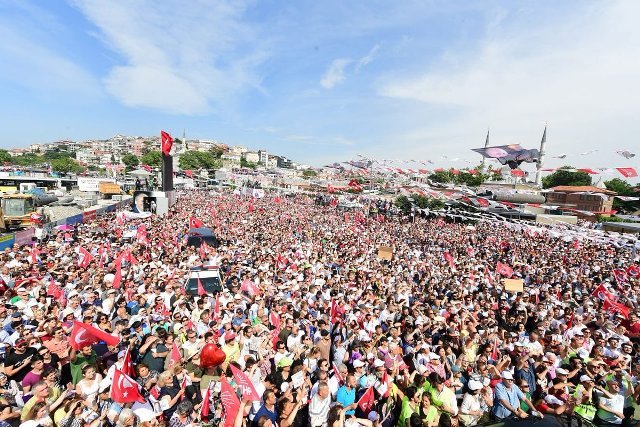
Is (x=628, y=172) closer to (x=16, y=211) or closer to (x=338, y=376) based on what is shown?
(x=338, y=376)

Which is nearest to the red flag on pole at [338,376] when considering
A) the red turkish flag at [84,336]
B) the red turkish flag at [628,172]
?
the red turkish flag at [84,336]

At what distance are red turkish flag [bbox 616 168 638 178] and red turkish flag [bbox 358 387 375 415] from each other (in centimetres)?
1726

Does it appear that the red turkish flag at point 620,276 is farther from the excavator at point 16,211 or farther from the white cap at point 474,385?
the excavator at point 16,211

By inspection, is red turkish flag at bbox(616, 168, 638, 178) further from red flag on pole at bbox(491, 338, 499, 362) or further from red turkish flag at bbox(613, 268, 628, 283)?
red flag on pole at bbox(491, 338, 499, 362)

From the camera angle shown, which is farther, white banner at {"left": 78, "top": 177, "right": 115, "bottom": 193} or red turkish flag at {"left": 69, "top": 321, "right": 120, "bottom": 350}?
white banner at {"left": 78, "top": 177, "right": 115, "bottom": 193}

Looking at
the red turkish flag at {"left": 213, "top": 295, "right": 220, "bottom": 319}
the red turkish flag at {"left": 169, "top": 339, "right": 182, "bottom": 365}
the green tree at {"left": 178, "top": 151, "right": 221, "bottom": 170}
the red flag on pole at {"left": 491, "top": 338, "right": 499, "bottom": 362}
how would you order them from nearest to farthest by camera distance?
the red turkish flag at {"left": 169, "top": 339, "right": 182, "bottom": 365} → the red flag on pole at {"left": 491, "top": 338, "right": 499, "bottom": 362} → the red turkish flag at {"left": 213, "top": 295, "right": 220, "bottom": 319} → the green tree at {"left": 178, "top": 151, "right": 221, "bottom": 170}

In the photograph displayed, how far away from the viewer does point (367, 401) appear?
463 centimetres

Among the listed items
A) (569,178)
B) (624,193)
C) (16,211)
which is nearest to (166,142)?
(16,211)

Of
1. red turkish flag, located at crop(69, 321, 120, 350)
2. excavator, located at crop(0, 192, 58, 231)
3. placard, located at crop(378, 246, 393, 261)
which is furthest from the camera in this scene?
excavator, located at crop(0, 192, 58, 231)

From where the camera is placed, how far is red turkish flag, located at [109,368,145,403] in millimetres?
4039

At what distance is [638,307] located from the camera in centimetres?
1023

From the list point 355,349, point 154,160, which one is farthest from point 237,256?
point 154,160

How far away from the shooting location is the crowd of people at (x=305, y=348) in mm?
4270

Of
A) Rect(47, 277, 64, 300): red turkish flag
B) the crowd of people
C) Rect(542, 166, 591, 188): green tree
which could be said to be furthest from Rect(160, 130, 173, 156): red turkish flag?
Rect(542, 166, 591, 188): green tree
